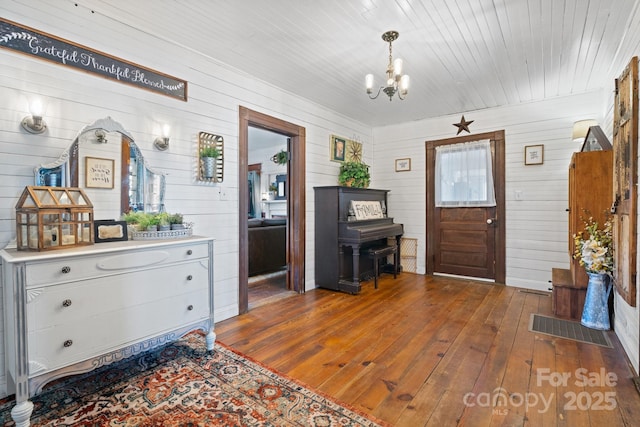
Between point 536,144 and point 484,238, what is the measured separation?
58.5 inches

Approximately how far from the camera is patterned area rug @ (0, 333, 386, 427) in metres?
1.64

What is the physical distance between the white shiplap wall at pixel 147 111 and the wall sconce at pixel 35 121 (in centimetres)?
4

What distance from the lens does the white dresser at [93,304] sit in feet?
5.13

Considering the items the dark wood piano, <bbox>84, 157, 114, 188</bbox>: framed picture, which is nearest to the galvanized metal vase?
the dark wood piano

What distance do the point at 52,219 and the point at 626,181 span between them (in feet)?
13.0

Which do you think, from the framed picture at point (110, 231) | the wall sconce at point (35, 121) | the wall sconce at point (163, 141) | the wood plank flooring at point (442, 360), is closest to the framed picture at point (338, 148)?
the wood plank flooring at point (442, 360)

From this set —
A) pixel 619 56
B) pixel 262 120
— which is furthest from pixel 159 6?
pixel 619 56

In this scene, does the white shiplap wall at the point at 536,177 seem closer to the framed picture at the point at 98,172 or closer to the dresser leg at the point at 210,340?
the dresser leg at the point at 210,340


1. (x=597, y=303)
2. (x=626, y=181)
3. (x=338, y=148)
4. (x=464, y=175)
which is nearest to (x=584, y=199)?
(x=626, y=181)

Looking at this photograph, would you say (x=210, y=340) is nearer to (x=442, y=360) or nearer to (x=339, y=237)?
(x=442, y=360)

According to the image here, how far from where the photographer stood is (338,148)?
4773 mm

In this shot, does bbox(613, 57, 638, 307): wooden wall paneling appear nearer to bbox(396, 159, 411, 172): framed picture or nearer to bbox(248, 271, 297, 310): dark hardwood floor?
bbox(396, 159, 411, 172): framed picture

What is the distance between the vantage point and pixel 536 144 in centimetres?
420

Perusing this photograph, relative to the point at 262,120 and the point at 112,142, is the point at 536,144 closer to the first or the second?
the point at 262,120
